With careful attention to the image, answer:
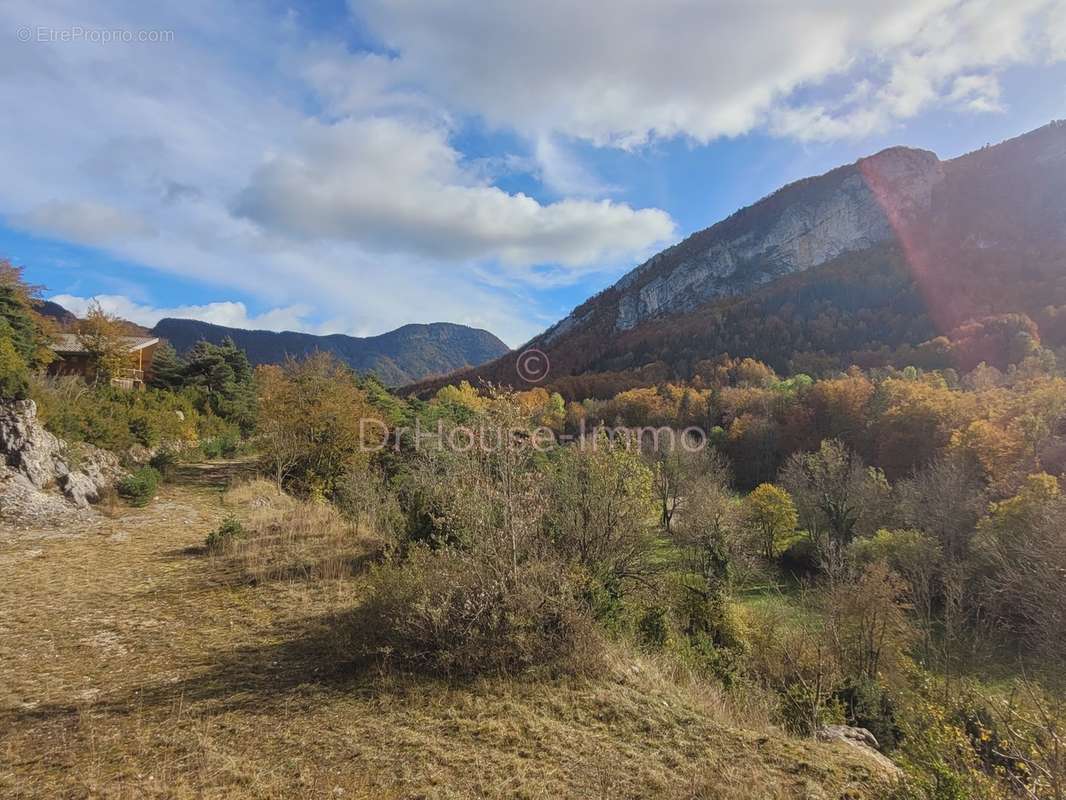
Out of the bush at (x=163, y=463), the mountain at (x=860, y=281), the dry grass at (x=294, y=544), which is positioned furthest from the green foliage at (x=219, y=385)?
the mountain at (x=860, y=281)

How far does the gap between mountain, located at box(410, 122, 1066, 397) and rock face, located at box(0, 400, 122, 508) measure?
2760cm

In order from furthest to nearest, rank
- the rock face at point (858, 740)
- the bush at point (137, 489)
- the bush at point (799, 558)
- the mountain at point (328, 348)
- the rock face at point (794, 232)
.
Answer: the rock face at point (794, 232), the mountain at point (328, 348), the bush at point (799, 558), the bush at point (137, 489), the rock face at point (858, 740)

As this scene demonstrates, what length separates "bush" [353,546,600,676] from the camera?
5.74m

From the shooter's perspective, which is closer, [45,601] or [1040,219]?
[45,601]

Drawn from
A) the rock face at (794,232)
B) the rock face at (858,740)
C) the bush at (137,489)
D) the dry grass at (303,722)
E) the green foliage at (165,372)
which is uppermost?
the rock face at (794,232)

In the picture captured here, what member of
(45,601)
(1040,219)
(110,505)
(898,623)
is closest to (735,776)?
(45,601)

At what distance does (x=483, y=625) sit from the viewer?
5.86m

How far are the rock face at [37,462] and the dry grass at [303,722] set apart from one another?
17.1 feet

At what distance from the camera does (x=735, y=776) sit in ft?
13.5

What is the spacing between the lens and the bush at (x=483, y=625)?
226 inches

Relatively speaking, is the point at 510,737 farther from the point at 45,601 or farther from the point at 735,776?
the point at 45,601

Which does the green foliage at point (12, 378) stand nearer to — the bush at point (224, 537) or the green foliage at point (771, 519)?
the bush at point (224, 537)

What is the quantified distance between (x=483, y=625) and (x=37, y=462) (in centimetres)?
1281

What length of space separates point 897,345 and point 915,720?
289 feet
